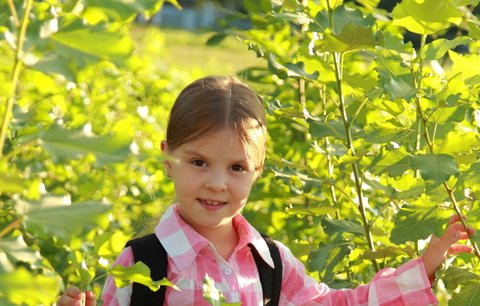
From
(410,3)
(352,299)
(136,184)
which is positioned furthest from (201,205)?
(136,184)

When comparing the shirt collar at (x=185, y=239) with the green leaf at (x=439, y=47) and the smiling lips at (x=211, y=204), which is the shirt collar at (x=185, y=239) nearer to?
the smiling lips at (x=211, y=204)

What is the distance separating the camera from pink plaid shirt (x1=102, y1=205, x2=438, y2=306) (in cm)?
282

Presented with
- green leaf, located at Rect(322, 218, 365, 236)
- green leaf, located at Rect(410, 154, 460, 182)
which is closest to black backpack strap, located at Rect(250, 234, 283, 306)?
green leaf, located at Rect(322, 218, 365, 236)

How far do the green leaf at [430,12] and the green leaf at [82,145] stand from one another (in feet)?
3.36

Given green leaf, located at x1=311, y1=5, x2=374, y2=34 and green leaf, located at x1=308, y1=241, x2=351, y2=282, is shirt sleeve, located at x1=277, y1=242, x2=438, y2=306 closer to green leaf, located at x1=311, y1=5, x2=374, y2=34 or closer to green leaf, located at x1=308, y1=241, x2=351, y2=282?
green leaf, located at x1=308, y1=241, x2=351, y2=282

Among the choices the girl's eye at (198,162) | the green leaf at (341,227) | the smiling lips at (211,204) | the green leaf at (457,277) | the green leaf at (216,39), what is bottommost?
the green leaf at (216,39)

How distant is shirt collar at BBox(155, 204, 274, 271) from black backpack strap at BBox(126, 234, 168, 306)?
0.02m

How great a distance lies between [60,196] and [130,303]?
1038mm

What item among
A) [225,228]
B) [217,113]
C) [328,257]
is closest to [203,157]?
[217,113]

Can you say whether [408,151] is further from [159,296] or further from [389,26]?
[389,26]

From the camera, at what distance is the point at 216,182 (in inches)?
109

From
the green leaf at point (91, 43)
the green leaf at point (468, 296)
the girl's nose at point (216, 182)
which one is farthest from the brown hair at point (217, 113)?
the green leaf at point (91, 43)

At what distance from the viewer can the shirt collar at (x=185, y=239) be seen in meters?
2.85

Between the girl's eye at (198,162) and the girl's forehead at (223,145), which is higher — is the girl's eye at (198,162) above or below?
below
